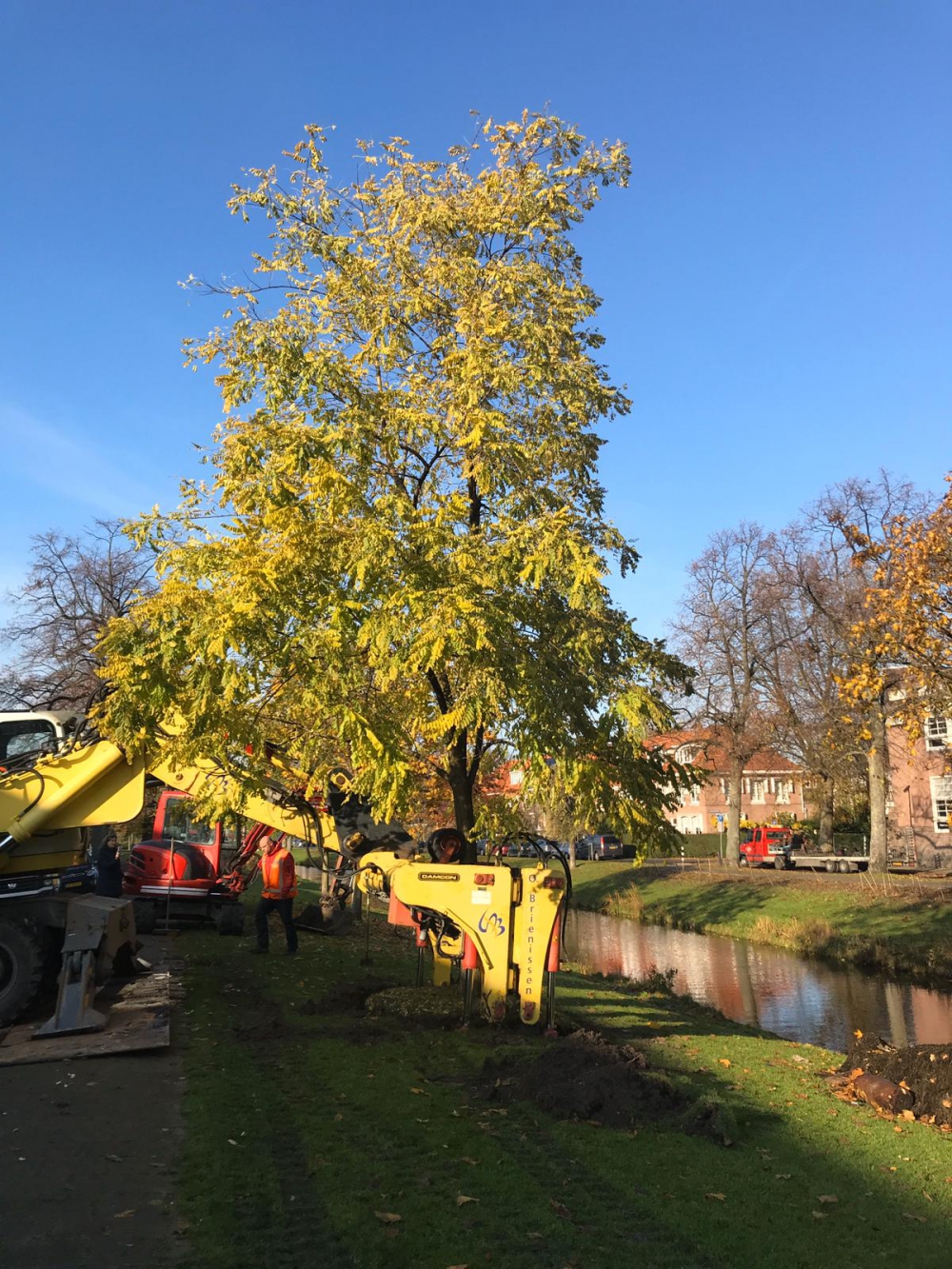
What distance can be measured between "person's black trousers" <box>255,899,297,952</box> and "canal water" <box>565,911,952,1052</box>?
7347 millimetres

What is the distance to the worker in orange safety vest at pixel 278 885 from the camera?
1484cm

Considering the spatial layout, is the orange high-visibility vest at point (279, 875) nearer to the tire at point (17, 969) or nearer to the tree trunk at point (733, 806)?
the tire at point (17, 969)

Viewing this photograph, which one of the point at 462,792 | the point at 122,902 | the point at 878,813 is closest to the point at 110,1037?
the point at 122,902

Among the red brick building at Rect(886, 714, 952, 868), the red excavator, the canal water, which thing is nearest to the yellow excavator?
the canal water

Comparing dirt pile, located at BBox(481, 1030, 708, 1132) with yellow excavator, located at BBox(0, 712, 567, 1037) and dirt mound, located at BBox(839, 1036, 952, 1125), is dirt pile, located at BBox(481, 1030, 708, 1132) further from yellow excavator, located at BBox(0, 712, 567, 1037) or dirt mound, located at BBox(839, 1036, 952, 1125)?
dirt mound, located at BBox(839, 1036, 952, 1125)

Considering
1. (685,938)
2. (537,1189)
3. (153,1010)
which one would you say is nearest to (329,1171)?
(537,1189)

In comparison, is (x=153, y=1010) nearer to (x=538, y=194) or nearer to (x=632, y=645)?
(x=632, y=645)

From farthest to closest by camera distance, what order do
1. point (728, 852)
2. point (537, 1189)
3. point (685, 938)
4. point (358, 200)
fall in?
point (728, 852) < point (685, 938) < point (358, 200) < point (537, 1189)

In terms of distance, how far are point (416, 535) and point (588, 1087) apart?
5638mm

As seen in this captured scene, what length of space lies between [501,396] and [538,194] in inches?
108

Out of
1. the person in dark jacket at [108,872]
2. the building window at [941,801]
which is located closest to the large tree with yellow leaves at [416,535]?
the person in dark jacket at [108,872]

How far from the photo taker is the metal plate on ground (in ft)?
28.8

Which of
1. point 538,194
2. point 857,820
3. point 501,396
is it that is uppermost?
point 538,194

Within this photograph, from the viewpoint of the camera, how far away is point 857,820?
52.2 metres
